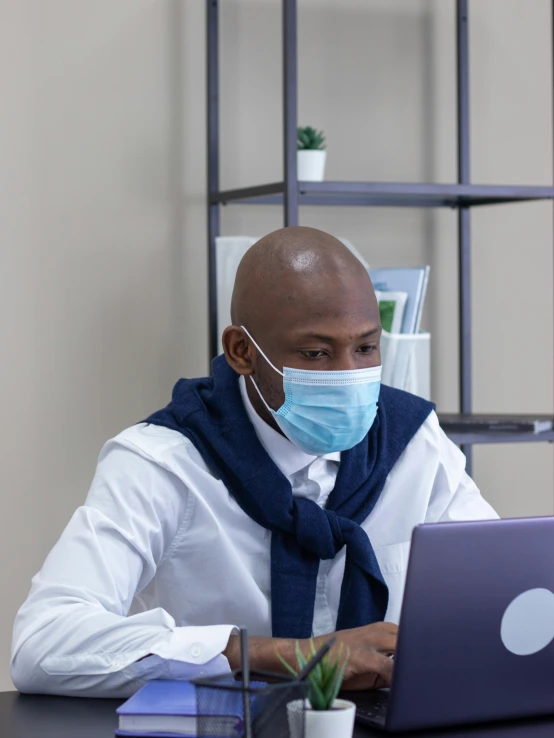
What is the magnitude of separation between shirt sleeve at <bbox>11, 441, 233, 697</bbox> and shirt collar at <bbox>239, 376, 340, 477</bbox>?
0.14 m

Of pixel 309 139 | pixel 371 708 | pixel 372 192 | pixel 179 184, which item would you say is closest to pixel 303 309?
pixel 371 708

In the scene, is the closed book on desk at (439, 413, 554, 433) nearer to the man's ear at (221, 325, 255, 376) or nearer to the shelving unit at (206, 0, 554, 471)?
the shelving unit at (206, 0, 554, 471)

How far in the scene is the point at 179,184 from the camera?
238cm

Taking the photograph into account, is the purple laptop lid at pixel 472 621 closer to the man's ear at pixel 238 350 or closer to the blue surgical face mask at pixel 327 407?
the blue surgical face mask at pixel 327 407

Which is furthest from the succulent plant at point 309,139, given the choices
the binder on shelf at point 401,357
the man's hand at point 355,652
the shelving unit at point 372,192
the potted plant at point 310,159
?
the man's hand at point 355,652

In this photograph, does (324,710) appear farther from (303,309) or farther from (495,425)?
(495,425)

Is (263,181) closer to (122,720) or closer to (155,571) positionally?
(155,571)

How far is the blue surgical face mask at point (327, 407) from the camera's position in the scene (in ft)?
4.67

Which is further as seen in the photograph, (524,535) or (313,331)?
(313,331)

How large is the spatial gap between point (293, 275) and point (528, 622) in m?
0.61

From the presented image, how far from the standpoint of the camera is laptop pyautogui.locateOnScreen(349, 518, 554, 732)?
0.93 metres

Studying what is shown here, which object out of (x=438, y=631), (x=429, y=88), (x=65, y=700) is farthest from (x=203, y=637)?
(x=429, y=88)

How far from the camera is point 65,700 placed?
3.73 feet

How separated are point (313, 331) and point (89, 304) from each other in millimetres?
1009
